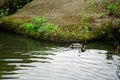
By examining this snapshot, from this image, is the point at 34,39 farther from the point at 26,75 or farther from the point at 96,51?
the point at 26,75

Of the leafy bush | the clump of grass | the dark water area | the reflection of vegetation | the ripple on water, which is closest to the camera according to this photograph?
the ripple on water

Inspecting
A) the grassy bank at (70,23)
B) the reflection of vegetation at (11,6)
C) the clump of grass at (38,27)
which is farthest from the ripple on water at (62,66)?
the reflection of vegetation at (11,6)

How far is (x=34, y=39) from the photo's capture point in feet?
56.2

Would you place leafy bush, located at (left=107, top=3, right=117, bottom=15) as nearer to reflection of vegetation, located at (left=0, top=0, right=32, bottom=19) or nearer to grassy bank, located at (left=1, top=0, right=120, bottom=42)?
grassy bank, located at (left=1, top=0, right=120, bottom=42)

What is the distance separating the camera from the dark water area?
10609 millimetres

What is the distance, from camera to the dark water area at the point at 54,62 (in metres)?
10.6

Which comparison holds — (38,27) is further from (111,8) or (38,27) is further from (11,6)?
(11,6)

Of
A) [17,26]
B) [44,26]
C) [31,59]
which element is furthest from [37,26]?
[31,59]

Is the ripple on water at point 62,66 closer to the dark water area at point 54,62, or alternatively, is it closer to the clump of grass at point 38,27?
the dark water area at point 54,62

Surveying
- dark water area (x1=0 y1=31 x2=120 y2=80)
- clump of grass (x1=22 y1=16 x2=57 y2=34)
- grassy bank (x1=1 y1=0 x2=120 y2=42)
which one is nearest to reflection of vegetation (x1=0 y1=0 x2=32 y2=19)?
grassy bank (x1=1 y1=0 x2=120 y2=42)

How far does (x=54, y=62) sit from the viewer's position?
12375mm

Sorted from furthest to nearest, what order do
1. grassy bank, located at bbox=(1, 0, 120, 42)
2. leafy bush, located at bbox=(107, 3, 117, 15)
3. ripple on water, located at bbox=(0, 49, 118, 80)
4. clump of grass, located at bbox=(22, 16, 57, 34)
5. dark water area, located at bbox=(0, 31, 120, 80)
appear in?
1. leafy bush, located at bbox=(107, 3, 117, 15)
2. clump of grass, located at bbox=(22, 16, 57, 34)
3. grassy bank, located at bbox=(1, 0, 120, 42)
4. dark water area, located at bbox=(0, 31, 120, 80)
5. ripple on water, located at bbox=(0, 49, 118, 80)

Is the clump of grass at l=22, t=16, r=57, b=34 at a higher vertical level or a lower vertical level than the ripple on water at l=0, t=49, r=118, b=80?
higher

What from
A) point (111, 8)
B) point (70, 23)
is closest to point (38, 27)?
point (70, 23)
